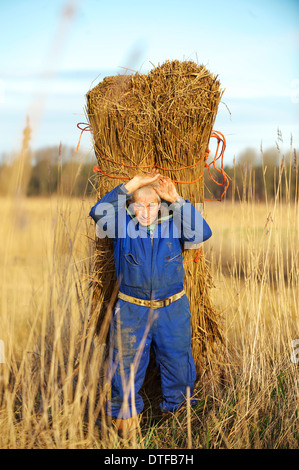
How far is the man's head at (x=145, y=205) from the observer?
7.36 feet

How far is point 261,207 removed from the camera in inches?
132

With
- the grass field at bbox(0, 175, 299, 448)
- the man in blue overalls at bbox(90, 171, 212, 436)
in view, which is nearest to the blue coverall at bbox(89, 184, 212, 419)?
the man in blue overalls at bbox(90, 171, 212, 436)

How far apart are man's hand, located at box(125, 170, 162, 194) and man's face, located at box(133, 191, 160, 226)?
0.06m

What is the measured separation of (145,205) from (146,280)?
42cm

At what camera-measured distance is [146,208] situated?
7.38 ft

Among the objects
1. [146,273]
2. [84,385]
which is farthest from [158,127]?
[84,385]

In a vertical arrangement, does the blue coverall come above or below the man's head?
below

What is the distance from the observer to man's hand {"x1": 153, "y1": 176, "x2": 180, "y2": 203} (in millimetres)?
2285

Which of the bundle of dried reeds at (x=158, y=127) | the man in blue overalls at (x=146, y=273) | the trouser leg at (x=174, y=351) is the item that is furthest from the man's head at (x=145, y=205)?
the trouser leg at (x=174, y=351)

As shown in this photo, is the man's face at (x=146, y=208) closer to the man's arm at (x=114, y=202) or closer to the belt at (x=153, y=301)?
the man's arm at (x=114, y=202)

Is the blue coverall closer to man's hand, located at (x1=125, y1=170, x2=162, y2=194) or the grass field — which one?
man's hand, located at (x1=125, y1=170, x2=162, y2=194)

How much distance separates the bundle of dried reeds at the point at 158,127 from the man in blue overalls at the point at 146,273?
0.17 m

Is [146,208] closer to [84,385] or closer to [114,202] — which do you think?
[114,202]
